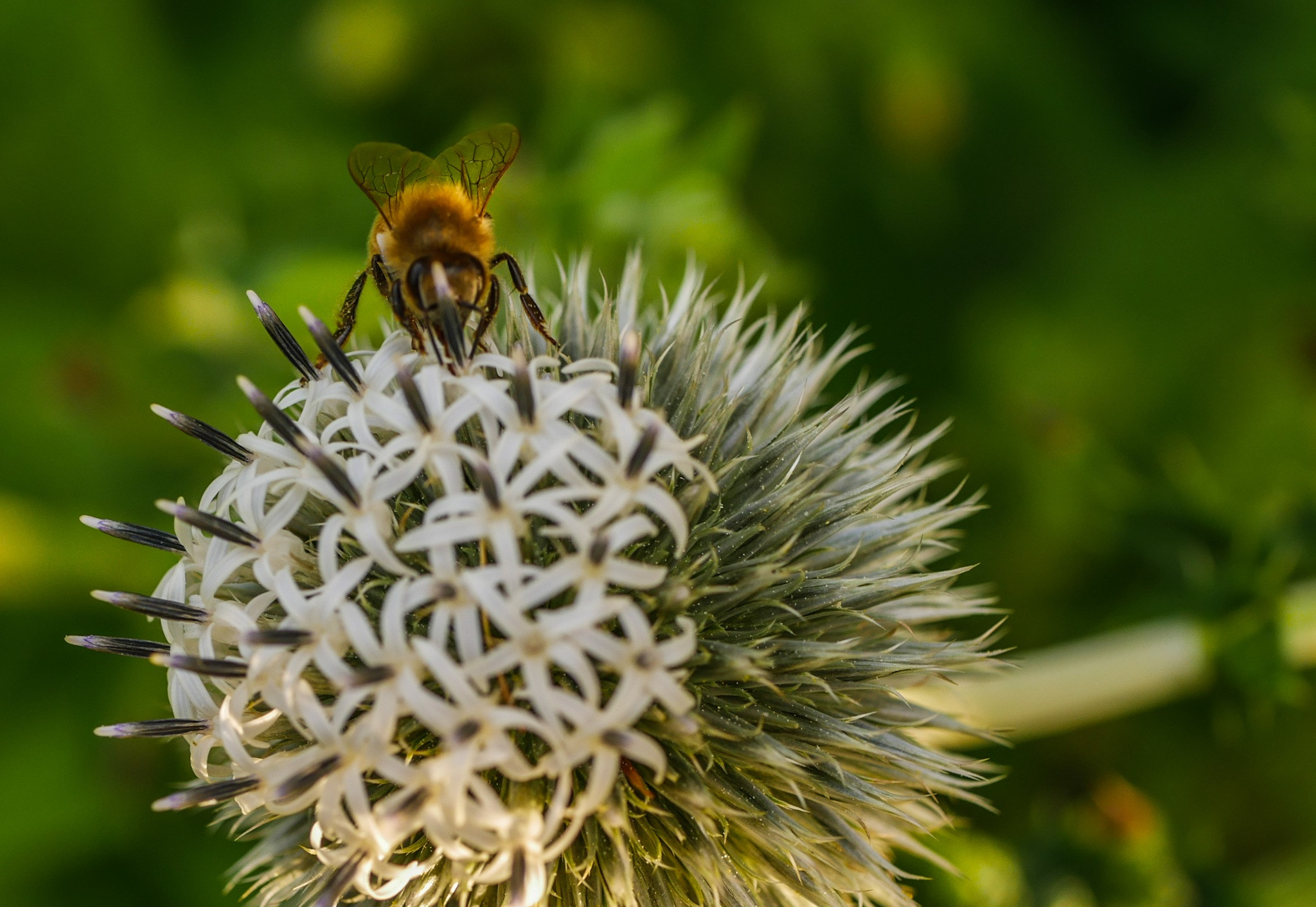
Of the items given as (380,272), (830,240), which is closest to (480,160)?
(380,272)

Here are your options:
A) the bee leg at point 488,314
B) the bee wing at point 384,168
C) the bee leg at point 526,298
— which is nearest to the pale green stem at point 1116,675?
the bee leg at point 526,298

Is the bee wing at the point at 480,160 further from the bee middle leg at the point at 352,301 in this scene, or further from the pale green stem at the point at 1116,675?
the pale green stem at the point at 1116,675

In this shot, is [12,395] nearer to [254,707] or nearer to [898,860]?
[254,707]

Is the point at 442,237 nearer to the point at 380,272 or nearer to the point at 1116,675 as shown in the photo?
the point at 380,272

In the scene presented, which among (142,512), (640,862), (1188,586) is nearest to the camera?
(640,862)

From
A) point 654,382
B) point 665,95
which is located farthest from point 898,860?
point 665,95
